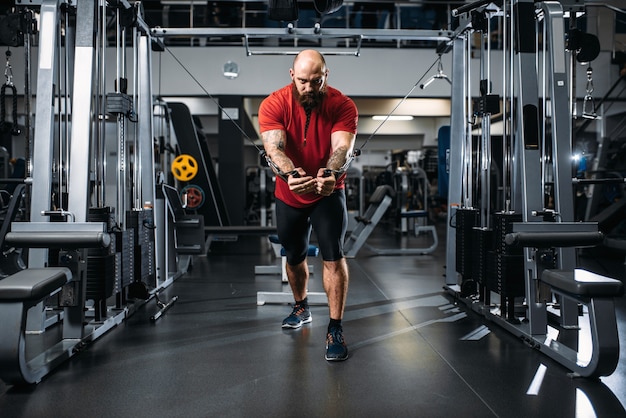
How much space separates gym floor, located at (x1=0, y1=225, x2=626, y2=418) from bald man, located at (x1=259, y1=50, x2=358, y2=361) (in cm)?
25

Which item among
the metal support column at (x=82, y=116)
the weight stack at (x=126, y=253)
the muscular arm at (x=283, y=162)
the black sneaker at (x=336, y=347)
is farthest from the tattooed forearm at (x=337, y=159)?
the weight stack at (x=126, y=253)

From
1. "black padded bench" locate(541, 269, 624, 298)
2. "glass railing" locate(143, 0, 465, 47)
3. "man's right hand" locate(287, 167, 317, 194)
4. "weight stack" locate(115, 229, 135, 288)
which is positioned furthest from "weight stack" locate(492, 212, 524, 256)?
"glass railing" locate(143, 0, 465, 47)

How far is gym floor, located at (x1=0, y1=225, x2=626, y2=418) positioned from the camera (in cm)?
163

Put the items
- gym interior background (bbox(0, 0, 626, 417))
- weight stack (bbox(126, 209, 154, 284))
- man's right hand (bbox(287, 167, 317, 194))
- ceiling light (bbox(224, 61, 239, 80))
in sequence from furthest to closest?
ceiling light (bbox(224, 61, 239, 80))
weight stack (bbox(126, 209, 154, 284))
man's right hand (bbox(287, 167, 317, 194))
gym interior background (bbox(0, 0, 626, 417))

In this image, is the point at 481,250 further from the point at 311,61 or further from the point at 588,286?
the point at 311,61

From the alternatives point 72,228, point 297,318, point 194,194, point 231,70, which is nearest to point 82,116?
point 72,228

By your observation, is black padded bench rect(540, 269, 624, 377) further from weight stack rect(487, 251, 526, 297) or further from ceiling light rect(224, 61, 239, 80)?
ceiling light rect(224, 61, 239, 80)

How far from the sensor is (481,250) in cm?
287

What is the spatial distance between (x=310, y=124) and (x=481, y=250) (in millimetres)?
1282

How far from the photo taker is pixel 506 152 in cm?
280

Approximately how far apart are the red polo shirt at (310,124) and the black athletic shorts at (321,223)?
4 cm

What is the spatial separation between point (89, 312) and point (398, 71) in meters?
6.01

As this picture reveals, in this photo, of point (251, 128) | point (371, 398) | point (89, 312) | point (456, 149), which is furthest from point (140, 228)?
point (251, 128)

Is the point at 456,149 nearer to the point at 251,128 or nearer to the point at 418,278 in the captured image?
the point at 418,278
